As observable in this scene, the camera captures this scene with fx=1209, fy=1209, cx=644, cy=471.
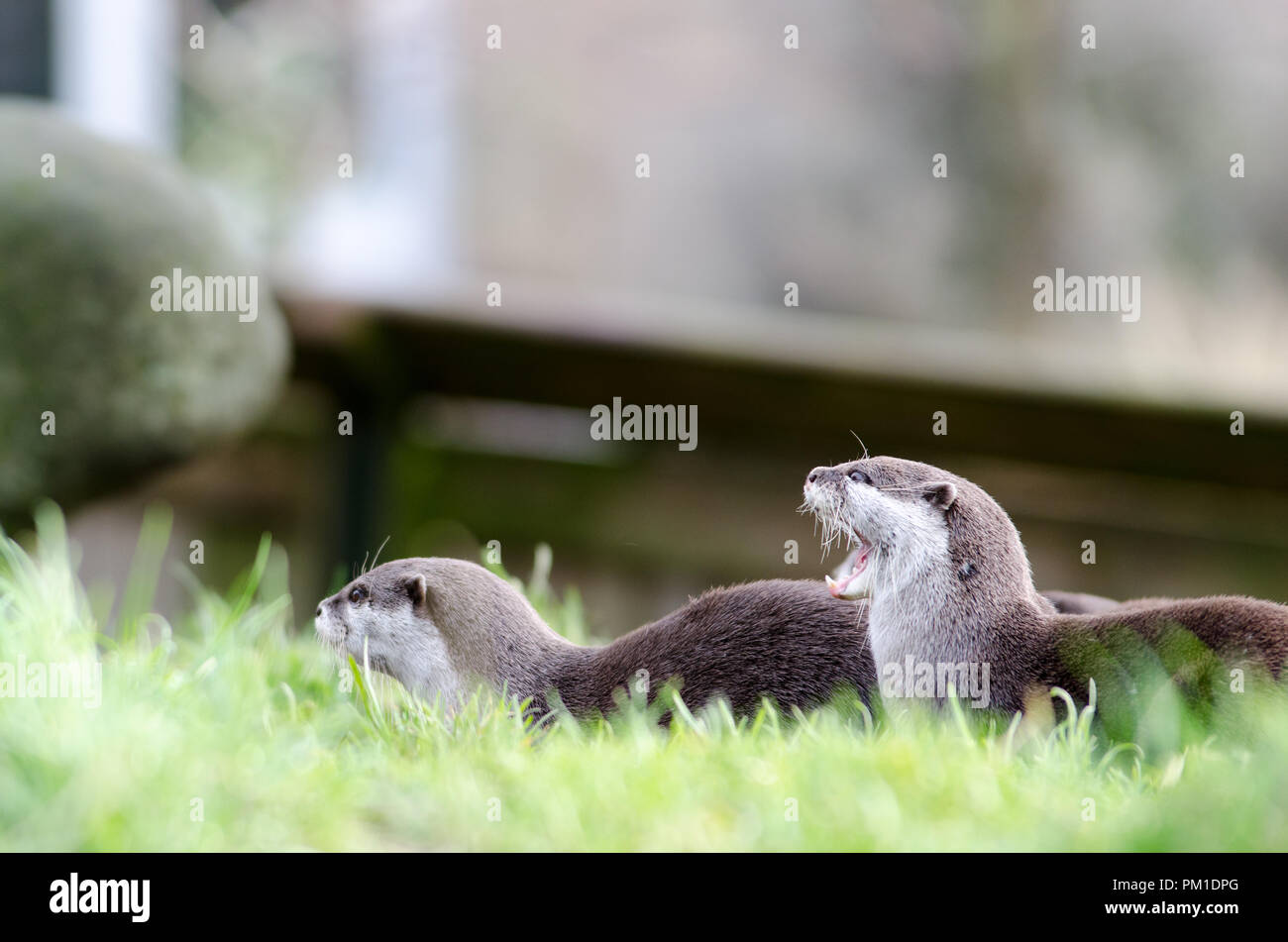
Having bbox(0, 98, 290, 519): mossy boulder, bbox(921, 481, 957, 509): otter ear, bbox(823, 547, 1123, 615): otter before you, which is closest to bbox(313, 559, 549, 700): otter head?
bbox(823, 547, 1123, 615): otter

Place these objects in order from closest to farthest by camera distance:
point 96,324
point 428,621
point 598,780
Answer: point 598,780 → point 428,621 → point 96,324

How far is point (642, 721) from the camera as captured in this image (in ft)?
6.56

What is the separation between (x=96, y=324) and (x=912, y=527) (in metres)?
2.69

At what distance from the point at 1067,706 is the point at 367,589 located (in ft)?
4.52

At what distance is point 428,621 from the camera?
2.43 m

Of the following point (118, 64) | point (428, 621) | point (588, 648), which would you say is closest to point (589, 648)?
point (588, 648)

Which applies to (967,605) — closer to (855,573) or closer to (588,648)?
(855,573)

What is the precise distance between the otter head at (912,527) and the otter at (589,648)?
0.15m

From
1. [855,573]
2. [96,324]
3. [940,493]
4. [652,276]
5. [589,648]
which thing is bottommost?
[589,648]

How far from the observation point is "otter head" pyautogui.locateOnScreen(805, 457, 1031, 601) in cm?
209

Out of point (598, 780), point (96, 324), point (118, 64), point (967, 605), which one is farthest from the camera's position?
point (118, 64)

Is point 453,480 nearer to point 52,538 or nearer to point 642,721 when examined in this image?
point 52,538

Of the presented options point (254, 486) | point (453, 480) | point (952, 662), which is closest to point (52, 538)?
point (952, 662)

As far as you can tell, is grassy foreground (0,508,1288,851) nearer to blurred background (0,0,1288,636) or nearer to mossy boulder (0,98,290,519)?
mossy boulder (0,98,290,519)
